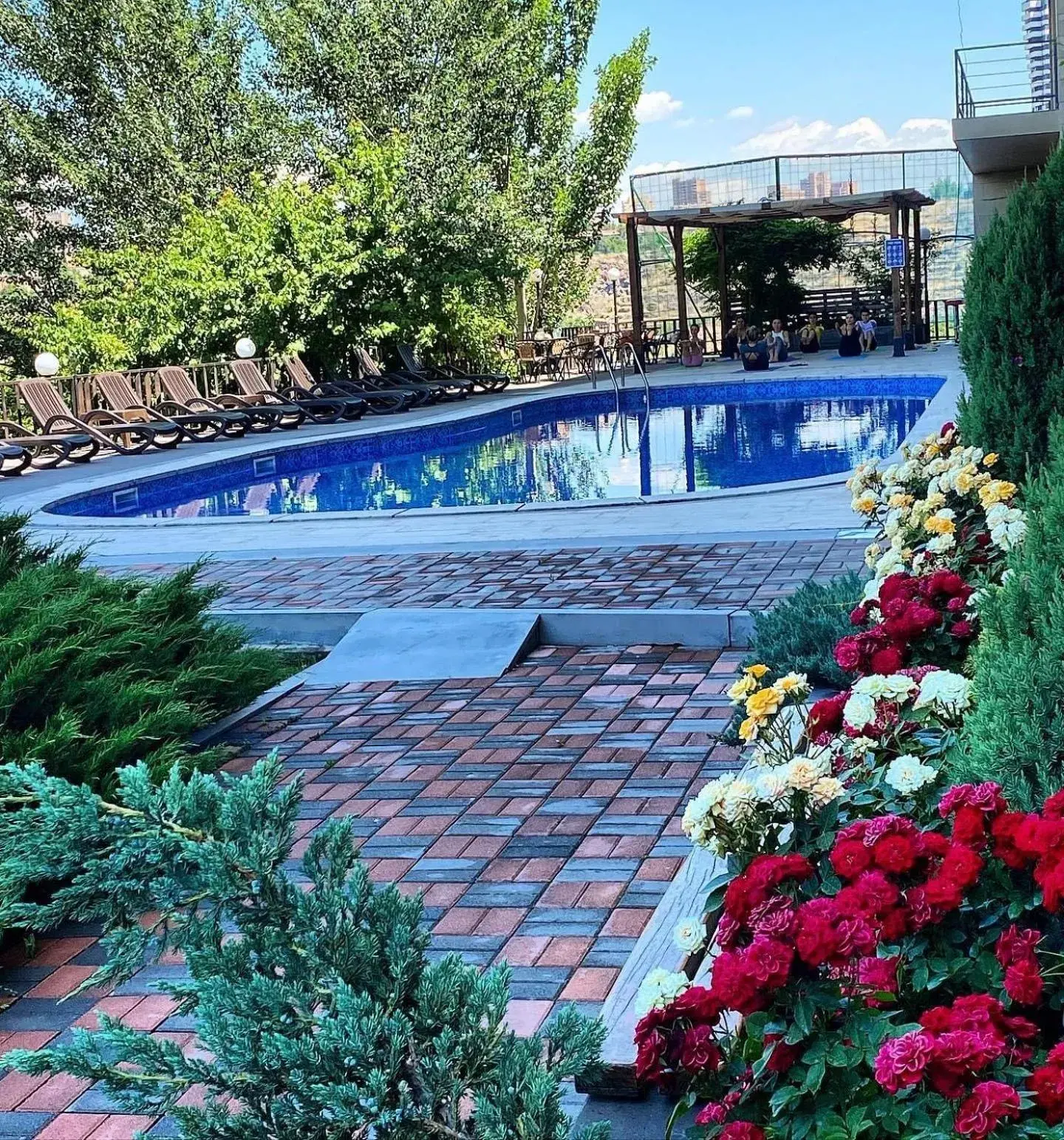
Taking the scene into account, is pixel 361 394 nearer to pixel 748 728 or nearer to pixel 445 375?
pixel 445 375

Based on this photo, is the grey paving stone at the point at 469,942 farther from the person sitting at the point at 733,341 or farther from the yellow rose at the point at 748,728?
the person sitting at the point at 733,341

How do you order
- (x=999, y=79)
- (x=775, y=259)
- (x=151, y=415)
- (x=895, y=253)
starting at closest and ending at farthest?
(x=999, y=79), (x=151, y=415), (x=895, y=253), (x=775, y=259)

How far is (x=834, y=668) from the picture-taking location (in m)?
4.16

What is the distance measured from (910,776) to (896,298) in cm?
2411

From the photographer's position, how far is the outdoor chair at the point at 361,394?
65.8ft

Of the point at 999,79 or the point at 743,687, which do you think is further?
the point at 999,79

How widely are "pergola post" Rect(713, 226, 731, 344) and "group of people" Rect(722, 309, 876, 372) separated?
268 millimetres

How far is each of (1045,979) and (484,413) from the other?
1754 cm

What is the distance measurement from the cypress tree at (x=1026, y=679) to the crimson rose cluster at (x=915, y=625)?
715 mm

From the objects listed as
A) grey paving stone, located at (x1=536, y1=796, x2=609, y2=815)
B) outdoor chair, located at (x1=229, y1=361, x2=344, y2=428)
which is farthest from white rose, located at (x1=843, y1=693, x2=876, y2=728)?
outdoor chair, located at (x1=229, y1=361, x2=344, y2=428)

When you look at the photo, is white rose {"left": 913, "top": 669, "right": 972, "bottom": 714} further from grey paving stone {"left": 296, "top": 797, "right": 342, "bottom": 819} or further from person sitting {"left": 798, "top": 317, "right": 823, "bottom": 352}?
person sitting {"left": 798, "top": 317, "right": 823, "bottom": 352}

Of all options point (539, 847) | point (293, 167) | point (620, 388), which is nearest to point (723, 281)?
point (620, 388)

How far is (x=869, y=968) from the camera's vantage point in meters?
1.77

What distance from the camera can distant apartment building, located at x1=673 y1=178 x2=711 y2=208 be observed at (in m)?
25.5
